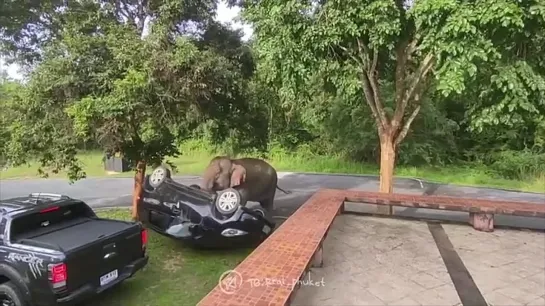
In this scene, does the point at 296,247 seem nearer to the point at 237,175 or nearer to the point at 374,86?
the point at 237,175

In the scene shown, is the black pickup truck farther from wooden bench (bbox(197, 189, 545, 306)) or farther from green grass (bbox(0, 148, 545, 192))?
green grass (bbox(0, 148, 545, 192))

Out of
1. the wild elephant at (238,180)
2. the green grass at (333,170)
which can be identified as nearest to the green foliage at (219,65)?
the wild elephant at (238,180)

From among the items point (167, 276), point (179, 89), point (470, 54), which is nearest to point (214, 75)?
point (179, 89)

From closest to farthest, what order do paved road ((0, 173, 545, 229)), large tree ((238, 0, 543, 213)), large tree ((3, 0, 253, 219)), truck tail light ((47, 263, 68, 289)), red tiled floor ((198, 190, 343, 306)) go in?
red tiled floor ((198, 190, 343, 306)) < truck tail light ((47, 263, 68, 289)) < large tree ((238, 0, 543, 213)) < large tree ((3, 0, 253, 219)) < paved road ((0, 173, 545, 229))

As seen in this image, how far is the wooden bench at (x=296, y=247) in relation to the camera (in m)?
2.54

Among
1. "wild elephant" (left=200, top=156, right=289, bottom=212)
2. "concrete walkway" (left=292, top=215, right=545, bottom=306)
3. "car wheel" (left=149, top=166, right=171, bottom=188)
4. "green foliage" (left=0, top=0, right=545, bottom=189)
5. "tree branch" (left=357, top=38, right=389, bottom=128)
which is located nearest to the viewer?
"concrete walkway" (left=292, top=215, right=545, bottom=306)

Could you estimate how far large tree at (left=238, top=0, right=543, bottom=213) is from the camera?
12.8ft

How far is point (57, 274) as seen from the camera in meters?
3.44

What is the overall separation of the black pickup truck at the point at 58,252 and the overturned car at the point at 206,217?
0.88 meters

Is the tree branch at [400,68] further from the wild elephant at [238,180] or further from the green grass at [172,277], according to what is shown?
the green grass at [172,277]

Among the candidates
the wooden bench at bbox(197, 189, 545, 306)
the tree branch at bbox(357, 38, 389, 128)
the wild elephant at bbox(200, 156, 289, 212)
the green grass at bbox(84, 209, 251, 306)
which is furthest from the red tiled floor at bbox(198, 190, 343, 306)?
the tree branch at bbox(357, 38, 389, 128)

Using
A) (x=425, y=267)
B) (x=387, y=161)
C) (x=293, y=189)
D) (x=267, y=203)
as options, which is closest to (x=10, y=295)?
(x=425, y=267)

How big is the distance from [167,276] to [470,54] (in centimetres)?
425

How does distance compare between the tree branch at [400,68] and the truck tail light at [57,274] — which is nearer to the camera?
the truck tail light at [57,274]
